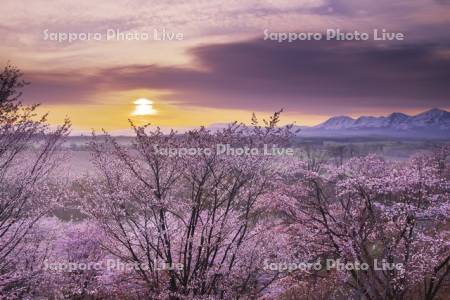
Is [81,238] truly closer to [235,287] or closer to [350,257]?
[235,287]

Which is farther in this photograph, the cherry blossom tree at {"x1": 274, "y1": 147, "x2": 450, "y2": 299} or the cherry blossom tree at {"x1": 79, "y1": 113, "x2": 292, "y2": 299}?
the cherry blossom tree at {"x1": 79, "y1": 113, "x2": 292, "y2": 299}

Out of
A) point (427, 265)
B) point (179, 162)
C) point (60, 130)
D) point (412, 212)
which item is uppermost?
point (60, 130)

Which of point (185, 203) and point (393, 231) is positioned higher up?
point (185, 203)

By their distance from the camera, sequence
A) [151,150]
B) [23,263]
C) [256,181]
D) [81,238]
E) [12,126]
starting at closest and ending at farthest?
[12,126] < [151,150] < [256,181] < [23,263] < [81,238]

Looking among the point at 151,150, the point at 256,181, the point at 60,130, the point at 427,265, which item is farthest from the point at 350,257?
the point at 60,130

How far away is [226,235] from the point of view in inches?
736

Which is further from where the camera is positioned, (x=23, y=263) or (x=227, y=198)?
(x=23, y=263)

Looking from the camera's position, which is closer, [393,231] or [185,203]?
[185,203]

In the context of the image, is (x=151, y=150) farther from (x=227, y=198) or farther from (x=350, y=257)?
(x=350, y=257)

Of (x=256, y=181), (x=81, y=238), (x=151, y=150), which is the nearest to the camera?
(x=151, y=150)

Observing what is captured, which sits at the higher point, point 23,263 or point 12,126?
point 12,126

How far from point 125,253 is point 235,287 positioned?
15.5ft

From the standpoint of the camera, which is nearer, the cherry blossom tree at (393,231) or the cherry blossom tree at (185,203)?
the cherry blossom tree at (393,231)

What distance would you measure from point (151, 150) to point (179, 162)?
3.86ft
